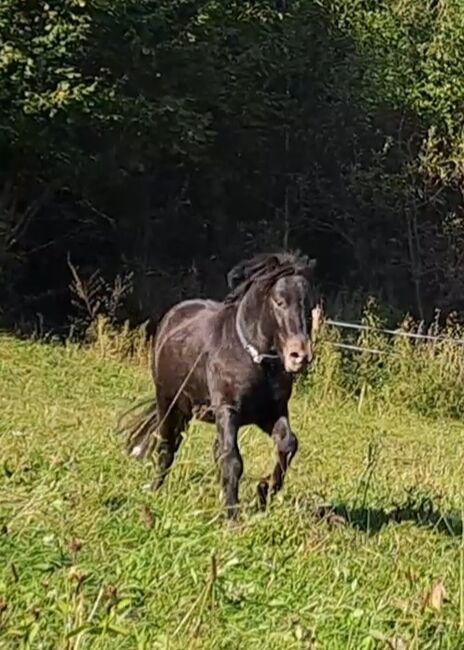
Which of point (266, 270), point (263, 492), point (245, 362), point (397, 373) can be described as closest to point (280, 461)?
point (263, 492)

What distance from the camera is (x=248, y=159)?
2080 centimetres

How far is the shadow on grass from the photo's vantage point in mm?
6285

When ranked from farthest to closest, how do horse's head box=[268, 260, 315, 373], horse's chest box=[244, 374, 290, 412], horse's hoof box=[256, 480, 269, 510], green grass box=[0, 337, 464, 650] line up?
1. horse's chest box=[244, 374, 290, 412]
2. horse's hoof box=[256, 480, 269, 510]
3. horse's head box=[268, 260, 315, 373]
4. green grass box=[0, 337, 464, 650]

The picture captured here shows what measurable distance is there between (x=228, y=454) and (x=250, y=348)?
59 centimetres

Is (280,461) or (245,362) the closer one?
(280,461)

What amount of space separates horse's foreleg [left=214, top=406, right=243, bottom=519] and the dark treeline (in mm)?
10327

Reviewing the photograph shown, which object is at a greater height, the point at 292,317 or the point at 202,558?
the point at 292,317

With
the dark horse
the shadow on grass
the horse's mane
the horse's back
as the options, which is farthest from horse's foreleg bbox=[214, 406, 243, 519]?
the horse's mane

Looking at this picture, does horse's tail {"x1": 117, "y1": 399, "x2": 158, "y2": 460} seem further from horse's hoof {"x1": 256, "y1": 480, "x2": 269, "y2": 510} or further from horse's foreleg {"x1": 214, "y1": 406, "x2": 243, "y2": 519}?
horse's hoof {"x1": 256, "y1": 480, "x2": 269, "y2": 510}

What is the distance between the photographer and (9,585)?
429 centimetres

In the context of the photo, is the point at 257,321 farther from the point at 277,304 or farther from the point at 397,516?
the point at 397,516

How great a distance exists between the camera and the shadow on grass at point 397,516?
6.29 metres

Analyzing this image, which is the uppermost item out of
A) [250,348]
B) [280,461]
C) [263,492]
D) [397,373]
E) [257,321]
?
[257,321]

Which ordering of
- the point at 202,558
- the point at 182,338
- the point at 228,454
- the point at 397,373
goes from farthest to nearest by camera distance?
the point at 397,373, the point at 182,338, the point at 228,454, the point at 202,558
